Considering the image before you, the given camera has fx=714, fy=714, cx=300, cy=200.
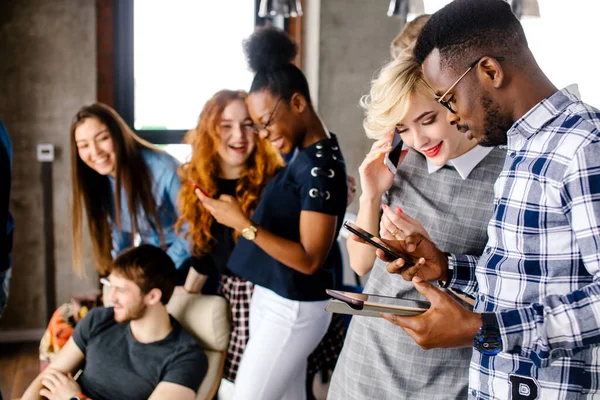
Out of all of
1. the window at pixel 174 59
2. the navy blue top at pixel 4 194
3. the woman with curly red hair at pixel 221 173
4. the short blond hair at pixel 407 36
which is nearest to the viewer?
the short blond hair at pixel 407 36

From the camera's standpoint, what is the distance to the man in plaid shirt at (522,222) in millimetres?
1042

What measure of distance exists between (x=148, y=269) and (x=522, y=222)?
5.98 ft

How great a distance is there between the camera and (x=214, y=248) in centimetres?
290

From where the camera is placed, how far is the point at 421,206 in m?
1.70

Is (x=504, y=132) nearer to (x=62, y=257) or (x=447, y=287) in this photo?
(x=447, y=287)

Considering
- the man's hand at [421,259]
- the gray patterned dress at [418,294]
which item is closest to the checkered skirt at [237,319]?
the gray patterned dress at [418,294]

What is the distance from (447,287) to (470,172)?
12.2 inches

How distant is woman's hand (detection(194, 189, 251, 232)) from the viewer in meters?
2.27

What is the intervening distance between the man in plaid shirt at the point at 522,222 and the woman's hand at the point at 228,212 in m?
1.10

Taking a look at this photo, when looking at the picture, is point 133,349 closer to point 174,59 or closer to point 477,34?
point 477,34

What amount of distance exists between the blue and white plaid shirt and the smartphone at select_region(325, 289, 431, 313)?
0.12 meters

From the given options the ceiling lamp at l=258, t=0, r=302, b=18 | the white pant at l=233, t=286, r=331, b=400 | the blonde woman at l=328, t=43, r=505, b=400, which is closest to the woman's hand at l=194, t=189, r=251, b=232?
the white pant at l=233, t=286, r=331, b=400

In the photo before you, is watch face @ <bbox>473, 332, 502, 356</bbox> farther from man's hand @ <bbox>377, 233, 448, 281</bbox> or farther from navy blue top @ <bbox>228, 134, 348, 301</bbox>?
navy blue top @ <bbox>228, 134, 348, 301</bbox>

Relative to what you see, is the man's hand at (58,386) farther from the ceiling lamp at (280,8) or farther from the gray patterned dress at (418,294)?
the ceiling lamp at (280,8)
